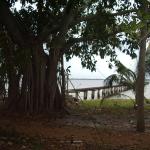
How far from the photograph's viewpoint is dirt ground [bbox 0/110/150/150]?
8.80m

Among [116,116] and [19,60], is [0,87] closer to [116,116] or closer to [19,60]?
[19,60]

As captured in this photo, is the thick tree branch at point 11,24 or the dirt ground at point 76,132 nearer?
the dirt ground at point 76,132

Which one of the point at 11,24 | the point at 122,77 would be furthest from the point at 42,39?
the point at 122,77

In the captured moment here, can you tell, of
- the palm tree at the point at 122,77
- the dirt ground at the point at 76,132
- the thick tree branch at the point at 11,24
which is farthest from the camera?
the palm tree at the point at 122,77

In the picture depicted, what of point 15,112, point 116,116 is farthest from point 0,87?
point 116,116

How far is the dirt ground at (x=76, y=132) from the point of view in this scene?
347 inches

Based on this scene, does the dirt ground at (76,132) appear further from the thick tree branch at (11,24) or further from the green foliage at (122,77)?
the thick tree branch at (11,24)

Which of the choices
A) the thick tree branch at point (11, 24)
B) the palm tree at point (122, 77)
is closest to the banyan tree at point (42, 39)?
the thick tree branch at point (11, 24)

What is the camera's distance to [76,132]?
10992mm

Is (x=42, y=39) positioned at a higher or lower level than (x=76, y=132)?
higher

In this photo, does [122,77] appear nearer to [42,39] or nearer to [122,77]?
[122,77]

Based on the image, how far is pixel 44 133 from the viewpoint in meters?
10.5

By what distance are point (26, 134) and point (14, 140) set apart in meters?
1.10

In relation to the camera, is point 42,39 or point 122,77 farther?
point 122,77
